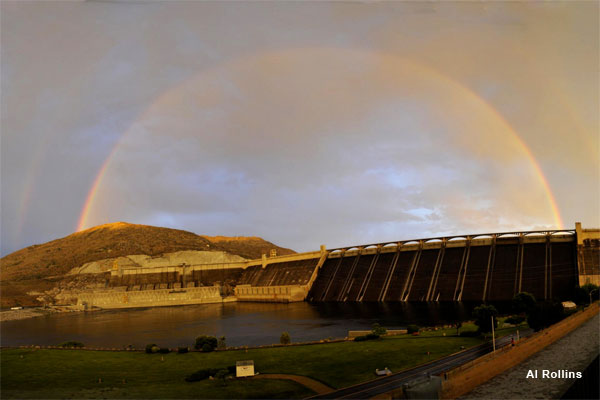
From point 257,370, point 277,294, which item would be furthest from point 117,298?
point 257,370

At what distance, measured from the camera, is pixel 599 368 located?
93.0 ft

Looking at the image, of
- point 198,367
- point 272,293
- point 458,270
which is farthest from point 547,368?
point 272,293

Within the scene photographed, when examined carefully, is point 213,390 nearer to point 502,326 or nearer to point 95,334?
point 502,326

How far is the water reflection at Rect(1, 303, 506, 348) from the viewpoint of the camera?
74.7 meters

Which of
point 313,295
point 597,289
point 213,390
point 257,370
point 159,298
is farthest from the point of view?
point 159,298

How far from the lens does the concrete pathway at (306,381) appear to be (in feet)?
124

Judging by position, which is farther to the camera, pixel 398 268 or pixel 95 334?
pixel 398 268

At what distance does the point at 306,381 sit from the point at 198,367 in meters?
14.6

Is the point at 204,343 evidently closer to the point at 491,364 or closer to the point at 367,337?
the point at 367,337

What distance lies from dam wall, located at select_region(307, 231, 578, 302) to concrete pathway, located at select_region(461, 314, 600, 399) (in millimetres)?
53256

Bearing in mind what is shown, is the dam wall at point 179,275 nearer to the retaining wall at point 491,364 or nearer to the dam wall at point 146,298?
the dam wall at point 146,298

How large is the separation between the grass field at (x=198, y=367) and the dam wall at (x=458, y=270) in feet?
130

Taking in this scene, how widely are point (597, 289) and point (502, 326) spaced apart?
70.5ft

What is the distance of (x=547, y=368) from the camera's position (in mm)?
31203
